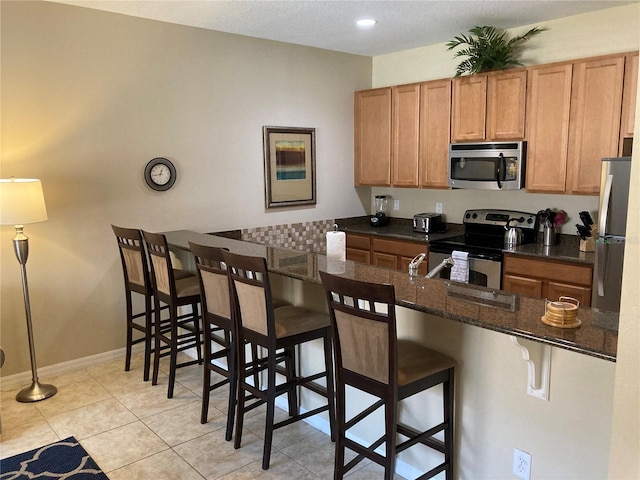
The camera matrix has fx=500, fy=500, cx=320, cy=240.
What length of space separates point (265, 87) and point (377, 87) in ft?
4.72

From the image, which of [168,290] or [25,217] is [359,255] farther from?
[25,217]

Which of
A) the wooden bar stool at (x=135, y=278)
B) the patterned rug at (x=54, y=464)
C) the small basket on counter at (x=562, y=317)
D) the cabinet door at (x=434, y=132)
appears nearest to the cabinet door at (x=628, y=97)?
the cabinet door at (x=434, y=132)

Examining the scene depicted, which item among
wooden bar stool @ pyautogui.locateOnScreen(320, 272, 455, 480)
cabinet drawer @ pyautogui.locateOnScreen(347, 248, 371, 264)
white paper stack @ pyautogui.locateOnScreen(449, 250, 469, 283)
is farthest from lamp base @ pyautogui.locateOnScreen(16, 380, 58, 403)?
cabinet drawer @ pyautogui.locateOnScreen(347, 248, 371, 264)

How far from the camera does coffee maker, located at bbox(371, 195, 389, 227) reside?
5.36 m

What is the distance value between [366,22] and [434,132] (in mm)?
1233

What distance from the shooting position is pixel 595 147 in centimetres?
371

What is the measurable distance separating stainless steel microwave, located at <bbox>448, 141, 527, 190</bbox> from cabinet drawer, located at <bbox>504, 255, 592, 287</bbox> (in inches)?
26.1

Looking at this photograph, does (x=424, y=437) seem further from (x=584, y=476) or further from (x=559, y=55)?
(x=559, y=55)

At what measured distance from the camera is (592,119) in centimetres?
Answer: 371

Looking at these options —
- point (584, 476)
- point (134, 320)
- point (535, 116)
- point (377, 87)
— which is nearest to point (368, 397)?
point (584, 476)

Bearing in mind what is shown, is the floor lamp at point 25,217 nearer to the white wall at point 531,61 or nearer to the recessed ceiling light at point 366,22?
Result: the recessed ceiling light at point 366,22

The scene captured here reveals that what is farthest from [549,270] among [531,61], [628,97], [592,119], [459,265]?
[531,61]

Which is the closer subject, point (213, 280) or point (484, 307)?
point (484, 307)

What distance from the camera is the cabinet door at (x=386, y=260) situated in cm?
488
